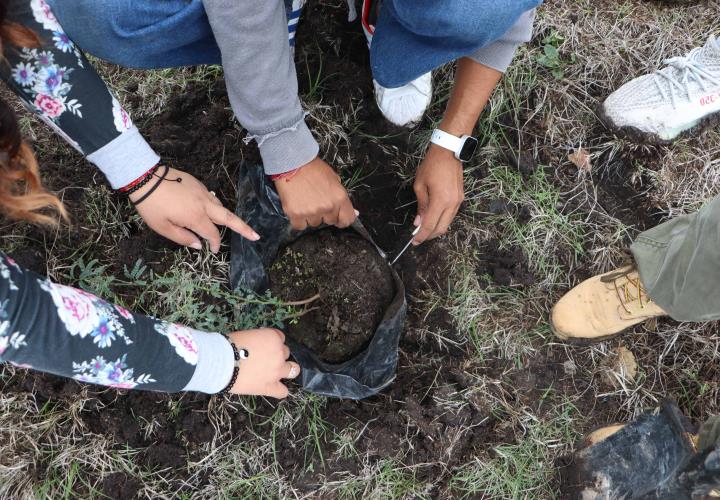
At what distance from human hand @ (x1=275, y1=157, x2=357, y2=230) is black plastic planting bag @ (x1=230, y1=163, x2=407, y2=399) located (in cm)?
21

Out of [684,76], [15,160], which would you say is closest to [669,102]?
[684,76]

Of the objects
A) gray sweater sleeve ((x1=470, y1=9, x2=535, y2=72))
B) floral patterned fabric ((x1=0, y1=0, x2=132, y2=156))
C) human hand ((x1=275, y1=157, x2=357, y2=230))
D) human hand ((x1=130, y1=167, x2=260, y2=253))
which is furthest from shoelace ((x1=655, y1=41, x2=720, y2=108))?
floral patterned fabric ((x1=0, y1=0, x2=132, y2=156))

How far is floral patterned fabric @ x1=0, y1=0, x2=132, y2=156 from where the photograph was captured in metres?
1.26

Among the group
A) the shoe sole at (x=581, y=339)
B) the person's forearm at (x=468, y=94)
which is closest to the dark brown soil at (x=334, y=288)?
the person's forearm at (x=468, y=94)

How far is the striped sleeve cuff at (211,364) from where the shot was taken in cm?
135

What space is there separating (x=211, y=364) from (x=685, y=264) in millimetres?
1228

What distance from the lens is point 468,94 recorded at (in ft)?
5.11

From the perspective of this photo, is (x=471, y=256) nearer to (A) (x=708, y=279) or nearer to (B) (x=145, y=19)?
(A) (x=708, y=279)

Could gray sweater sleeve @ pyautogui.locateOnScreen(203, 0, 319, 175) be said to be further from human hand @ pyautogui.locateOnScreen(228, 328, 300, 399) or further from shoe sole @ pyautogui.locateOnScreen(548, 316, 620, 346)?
shoe sole @ pyautogui.locateOnScreen(548, 316, 620, 346)

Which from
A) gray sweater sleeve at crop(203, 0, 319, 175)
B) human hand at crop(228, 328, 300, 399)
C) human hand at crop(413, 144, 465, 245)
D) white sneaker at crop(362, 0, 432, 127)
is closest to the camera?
gray sweater sleeve at crop(203, 0, 319, 175)

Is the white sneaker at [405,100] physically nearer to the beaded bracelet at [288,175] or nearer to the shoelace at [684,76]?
the beaded bracelet at [288,175]

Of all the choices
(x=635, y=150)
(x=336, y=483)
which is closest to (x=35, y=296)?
(x=336, y=483)

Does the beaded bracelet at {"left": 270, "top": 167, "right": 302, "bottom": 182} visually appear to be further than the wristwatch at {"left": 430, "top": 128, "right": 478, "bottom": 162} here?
No

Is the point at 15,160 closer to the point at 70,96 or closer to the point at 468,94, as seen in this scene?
the point at 70,96
